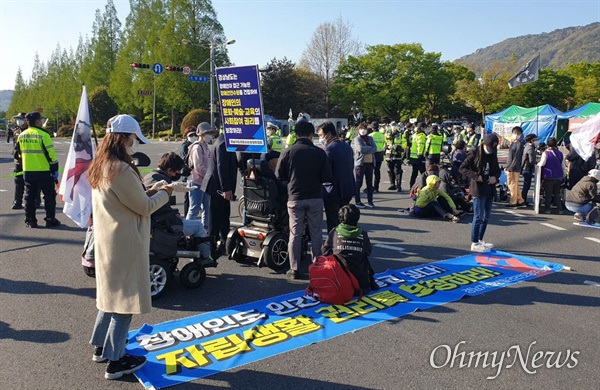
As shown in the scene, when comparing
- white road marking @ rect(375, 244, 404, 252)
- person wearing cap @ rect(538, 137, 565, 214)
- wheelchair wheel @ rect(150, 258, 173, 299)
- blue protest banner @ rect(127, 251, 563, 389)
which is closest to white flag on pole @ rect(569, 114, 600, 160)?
person wearing cap @ rect(538, 137, 565, 214)

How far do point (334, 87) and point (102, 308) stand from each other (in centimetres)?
5712

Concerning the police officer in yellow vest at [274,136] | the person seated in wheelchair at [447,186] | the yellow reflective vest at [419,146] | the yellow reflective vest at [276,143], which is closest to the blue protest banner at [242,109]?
the person seated in wheelchair at [447,186]

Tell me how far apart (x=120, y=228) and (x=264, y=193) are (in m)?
3.25

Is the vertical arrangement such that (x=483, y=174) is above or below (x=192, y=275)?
above

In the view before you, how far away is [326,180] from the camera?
5.93 m

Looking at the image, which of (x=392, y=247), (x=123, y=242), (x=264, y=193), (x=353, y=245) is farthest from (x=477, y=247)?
(x=123, y=242)

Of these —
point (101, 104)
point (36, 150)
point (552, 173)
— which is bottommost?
point (552, 173)

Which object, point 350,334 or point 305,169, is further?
point 305,169

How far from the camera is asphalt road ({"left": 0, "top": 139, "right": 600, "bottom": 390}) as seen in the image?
3.70 m

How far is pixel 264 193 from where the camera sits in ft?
21.4

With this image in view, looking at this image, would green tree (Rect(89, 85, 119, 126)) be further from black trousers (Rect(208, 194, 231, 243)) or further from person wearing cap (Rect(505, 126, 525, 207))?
black trousers (Rect(208, 194, 231, 243))

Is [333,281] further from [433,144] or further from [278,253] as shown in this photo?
[433,144]

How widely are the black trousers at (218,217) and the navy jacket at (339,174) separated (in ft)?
5.20

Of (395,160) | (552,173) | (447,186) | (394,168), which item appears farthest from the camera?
(394,168)
